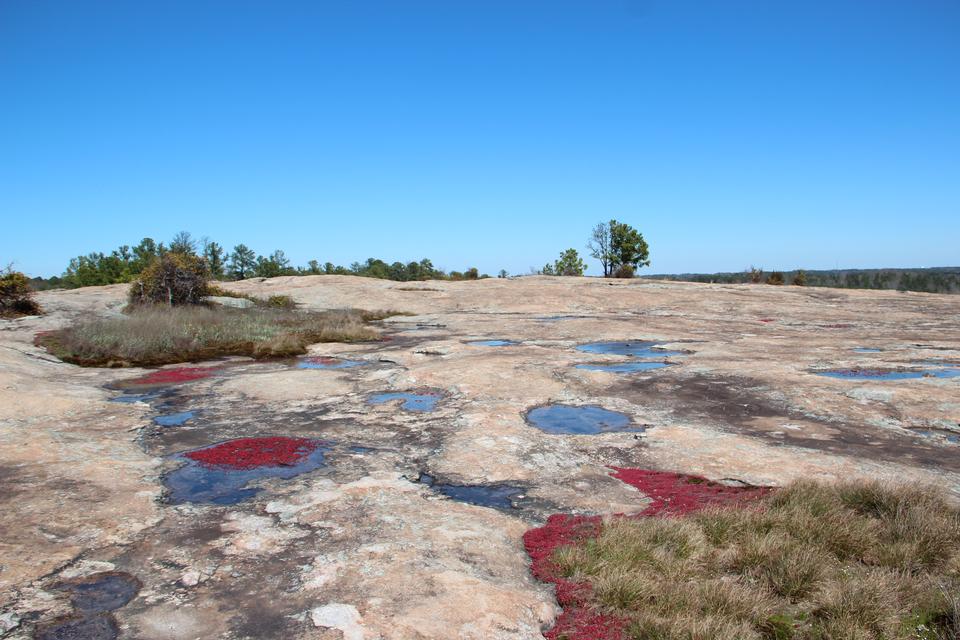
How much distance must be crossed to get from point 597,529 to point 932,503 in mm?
3626

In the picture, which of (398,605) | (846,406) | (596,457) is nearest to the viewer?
(398,605)

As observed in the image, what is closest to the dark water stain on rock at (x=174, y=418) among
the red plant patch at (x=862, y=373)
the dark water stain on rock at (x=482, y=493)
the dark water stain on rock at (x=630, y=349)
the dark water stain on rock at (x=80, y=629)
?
the dark water stain on rock at (x=482, y=493)

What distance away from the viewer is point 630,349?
61.3ft

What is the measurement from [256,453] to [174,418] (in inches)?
129

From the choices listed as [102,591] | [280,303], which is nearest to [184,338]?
[102,591]

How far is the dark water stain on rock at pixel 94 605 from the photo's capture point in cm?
420

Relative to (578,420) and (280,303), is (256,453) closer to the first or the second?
(578,420)

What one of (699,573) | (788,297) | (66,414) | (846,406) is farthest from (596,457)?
(788,297)

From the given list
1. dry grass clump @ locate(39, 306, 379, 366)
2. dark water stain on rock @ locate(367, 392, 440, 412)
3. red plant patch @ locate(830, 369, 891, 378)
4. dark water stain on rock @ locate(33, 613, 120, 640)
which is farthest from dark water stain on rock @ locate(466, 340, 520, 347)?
dark water stain on rock @ locate(33, 613, 120, 640)

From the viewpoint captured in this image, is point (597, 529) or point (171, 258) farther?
point (171, 258)

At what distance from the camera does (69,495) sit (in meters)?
6.58

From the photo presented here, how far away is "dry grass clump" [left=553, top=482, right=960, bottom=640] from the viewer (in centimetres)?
436

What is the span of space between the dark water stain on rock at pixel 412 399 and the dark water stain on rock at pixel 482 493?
382 cm

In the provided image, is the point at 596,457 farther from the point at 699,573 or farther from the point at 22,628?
the point at 22,628
